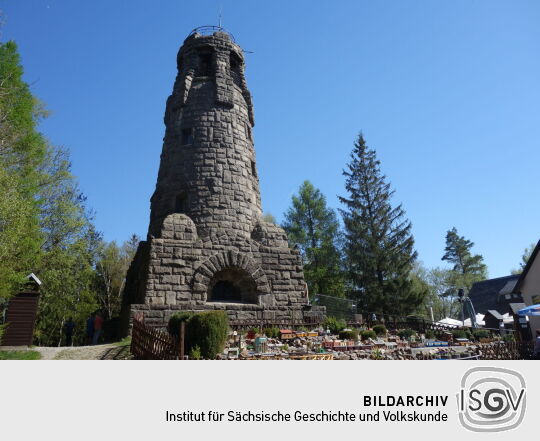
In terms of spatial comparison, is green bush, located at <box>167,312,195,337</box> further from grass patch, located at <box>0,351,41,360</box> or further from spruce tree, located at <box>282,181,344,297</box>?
spruce tree, located at <box>282,181,344,297</box>

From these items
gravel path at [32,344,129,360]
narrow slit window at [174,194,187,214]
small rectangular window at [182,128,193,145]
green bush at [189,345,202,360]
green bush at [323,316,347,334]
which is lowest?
green bush at [189,345,202,360]

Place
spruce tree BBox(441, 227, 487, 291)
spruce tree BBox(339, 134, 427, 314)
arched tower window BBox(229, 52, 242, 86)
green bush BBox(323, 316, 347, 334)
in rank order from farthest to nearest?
1. spruce tree BBox(441, 227, 487, 291)
2. spruce tree BBox(339, 134, 427, 314)
3. arched tower window BBox(229, 52, 242, 86)
4. green bush BBox(323, 316, 347, 334)

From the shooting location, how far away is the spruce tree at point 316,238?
2711cm

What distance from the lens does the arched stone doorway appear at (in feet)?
38.7

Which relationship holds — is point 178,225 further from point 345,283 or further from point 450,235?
point 450,235

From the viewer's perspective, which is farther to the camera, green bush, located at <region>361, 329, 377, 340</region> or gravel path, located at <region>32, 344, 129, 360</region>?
green bush, located at <region>361, 329, 377, 340</region>

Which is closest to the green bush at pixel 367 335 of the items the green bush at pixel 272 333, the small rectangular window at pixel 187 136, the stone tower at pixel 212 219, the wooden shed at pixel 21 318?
the stone tower at pixel 212 219

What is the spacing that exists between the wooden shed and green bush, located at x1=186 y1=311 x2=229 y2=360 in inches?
222

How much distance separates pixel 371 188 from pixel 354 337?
1958 cm

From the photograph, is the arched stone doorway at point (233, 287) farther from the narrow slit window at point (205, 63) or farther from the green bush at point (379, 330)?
the narrow slit window at point (205, 63)

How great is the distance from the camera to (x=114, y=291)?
26.1 metres

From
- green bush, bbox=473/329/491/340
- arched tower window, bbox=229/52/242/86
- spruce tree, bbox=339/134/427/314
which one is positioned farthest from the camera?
spruce tree, bbox=339/134/427/314
